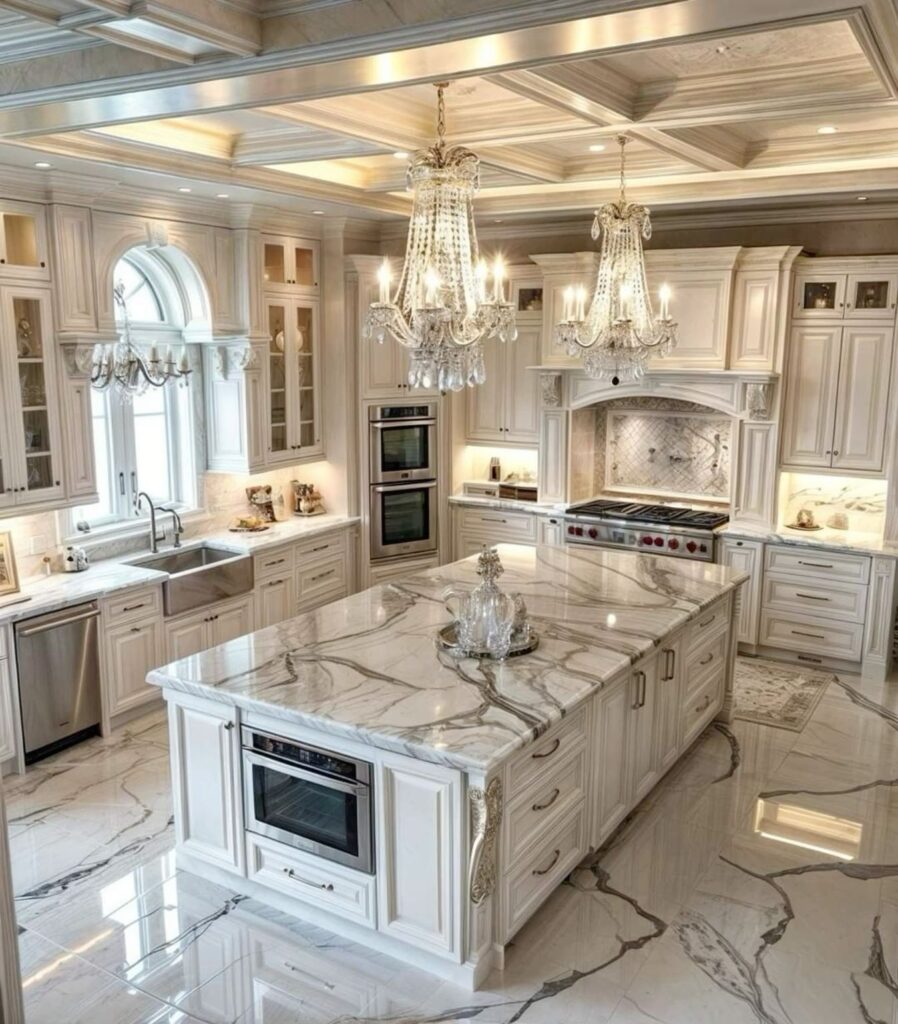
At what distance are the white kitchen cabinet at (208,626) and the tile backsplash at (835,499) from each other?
3.72 metres

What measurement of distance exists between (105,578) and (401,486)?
2.58 meters

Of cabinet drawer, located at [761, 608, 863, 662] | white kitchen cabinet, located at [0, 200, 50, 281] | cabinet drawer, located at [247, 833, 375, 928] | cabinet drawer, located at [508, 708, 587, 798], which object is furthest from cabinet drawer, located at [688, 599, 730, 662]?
white kitchen cabinet, located at [0, 200, 50, 281]

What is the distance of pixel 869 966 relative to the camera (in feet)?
10.7

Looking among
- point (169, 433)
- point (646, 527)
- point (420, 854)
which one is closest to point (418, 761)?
point (420, 854)

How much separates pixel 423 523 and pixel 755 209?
331cm

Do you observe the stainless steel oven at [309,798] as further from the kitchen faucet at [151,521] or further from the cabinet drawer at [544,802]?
the kitchen faucet at [151,521]

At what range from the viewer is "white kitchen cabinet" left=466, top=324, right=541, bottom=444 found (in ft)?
Result: 23.3

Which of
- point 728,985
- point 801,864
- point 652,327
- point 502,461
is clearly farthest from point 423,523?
point 728,985

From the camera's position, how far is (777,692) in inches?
227

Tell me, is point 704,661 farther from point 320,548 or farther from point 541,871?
point 320,548

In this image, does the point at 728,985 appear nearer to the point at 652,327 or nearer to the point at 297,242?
the point at 652,327

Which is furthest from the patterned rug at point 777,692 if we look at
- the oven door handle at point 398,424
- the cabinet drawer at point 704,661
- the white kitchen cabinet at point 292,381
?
the white kitchen cabinet at point 292,381

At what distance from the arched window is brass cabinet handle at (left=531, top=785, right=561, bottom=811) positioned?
11.4 ft

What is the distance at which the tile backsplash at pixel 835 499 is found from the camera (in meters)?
6.29
